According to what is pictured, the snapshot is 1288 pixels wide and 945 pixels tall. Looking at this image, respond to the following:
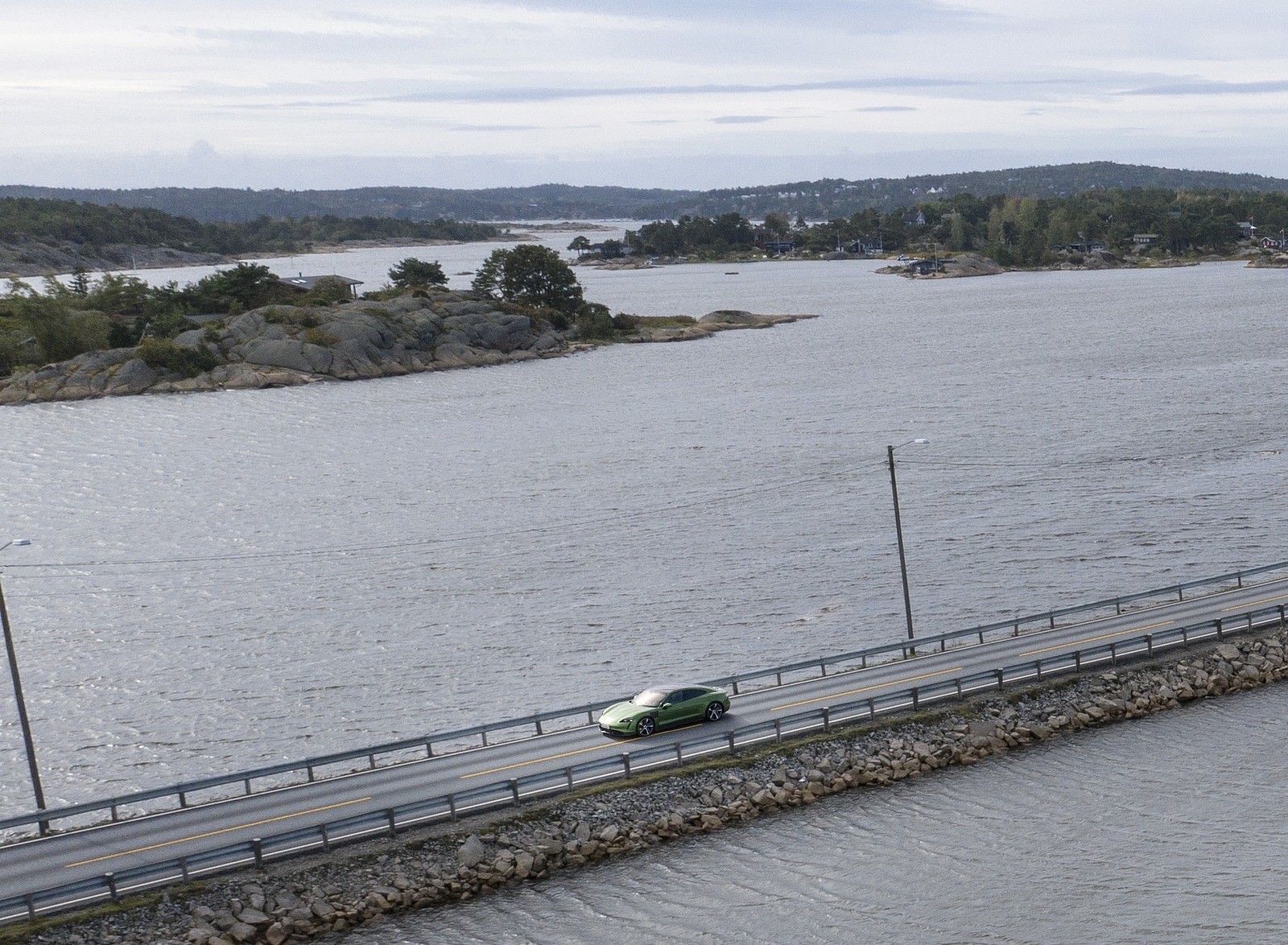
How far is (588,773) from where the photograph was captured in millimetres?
30547

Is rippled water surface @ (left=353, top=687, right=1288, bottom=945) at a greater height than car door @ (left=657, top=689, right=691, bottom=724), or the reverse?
car door @ (left=657, top=689, right=691, bottom=724)

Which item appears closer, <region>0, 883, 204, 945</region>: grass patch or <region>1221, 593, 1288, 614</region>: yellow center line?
<region>0, 883, 204, 945</region>: grass patch

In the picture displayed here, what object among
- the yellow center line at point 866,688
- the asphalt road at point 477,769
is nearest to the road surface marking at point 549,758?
the asphalt road at point 477,769

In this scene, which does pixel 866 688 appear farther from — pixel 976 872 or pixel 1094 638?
pixel 1094 638

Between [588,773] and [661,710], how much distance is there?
330cm

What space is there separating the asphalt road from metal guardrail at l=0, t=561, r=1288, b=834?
0.54 metres

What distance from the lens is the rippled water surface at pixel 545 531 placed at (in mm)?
45094

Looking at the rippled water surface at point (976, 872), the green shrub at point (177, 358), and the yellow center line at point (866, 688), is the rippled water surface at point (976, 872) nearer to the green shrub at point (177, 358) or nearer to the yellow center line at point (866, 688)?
the yellow center line at point (866, 688)

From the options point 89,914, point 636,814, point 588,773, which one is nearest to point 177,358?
point 588,773

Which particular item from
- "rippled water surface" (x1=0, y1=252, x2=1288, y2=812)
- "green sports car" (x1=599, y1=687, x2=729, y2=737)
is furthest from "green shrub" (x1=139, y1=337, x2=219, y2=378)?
"green sports car" (x1=599, y1=687, x2=729, y2=737)

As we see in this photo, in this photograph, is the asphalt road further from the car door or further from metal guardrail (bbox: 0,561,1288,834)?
metal guardrail (bbox: 0,561,1288,834)

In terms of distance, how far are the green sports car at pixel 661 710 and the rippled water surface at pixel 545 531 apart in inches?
335

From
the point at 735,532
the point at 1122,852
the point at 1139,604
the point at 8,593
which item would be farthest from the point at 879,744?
the point at 8,593

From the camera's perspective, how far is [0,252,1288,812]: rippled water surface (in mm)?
45094
